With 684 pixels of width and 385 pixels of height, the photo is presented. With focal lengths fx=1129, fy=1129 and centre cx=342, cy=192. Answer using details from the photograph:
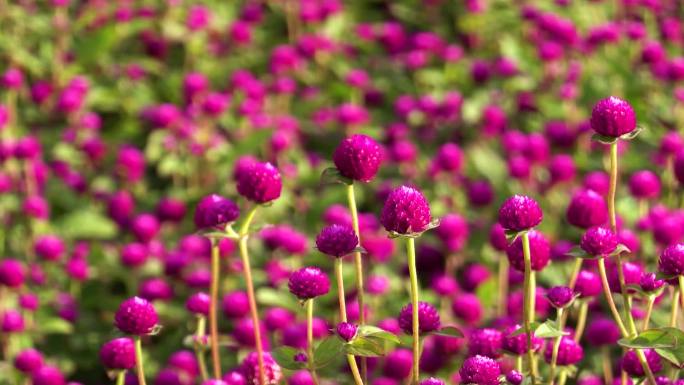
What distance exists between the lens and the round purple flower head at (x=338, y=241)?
178cm

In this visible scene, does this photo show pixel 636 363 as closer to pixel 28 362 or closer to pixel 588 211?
pixel 588 211

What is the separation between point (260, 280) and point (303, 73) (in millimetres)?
1913

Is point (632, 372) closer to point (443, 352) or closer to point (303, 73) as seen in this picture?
point (443, 352)

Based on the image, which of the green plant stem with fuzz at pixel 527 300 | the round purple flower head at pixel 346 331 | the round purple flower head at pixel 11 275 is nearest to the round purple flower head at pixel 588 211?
the green plant stem with fuzz at pixel 527 300

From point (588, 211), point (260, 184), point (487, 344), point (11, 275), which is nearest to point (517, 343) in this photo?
point (487, 344)

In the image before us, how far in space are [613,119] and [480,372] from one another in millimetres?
498

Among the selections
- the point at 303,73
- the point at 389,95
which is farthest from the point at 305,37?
the point at 389,95

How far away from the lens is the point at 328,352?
184 cm

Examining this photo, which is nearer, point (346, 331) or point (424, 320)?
point (346, 331)

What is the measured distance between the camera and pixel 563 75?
490cm

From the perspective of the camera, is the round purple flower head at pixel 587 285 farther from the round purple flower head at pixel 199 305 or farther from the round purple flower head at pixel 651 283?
the round purple flower head at pixel 199 305

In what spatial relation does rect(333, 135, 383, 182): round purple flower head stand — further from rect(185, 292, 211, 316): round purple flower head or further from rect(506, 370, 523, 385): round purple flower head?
rect(185, 292, 211, 316): round purple flower head

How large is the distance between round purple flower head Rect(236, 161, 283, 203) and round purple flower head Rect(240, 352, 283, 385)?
0.32m

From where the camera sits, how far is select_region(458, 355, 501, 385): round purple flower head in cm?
164
